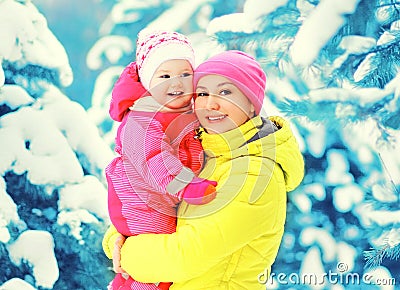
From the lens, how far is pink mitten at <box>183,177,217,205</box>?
4.93ft

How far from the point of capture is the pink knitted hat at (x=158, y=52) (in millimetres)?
1669

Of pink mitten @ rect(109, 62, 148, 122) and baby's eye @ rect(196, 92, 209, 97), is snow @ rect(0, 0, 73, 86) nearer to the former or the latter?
pink mitten @ rect(109, 62, 148, 122)

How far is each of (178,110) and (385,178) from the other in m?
1.33

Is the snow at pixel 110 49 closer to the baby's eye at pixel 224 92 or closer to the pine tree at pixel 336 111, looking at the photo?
the pine tree at pixel 336 111

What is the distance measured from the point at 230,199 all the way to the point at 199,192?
82mm

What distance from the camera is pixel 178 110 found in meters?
1.67

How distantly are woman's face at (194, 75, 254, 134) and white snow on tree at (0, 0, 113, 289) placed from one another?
1219mm

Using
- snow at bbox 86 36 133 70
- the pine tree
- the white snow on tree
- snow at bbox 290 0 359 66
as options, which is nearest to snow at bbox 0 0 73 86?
the white snow on tree

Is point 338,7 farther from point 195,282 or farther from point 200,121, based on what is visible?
point 195,282

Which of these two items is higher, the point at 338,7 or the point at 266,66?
the point at 338,7

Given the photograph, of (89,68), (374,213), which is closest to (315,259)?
(374,213)

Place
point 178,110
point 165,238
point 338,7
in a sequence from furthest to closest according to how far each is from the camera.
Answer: point 338,7 → point 178,110 → point 165,238

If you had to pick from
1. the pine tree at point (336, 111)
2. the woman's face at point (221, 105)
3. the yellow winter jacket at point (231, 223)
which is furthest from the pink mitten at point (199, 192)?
the pine tree at point (336, 111)

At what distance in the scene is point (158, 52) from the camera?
1.68 meters
